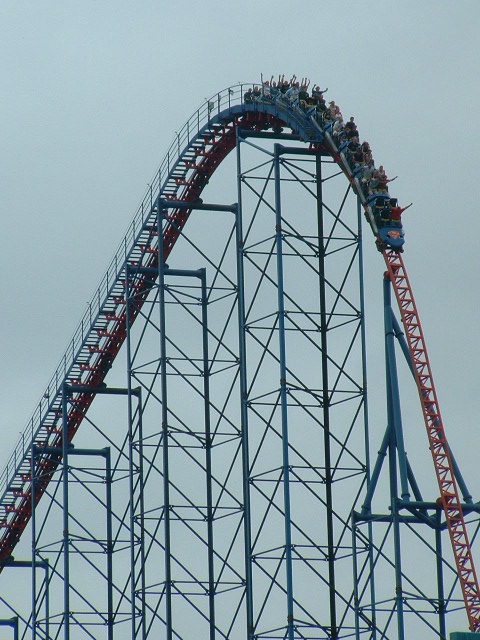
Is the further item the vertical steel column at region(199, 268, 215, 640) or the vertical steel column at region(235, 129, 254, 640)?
the vertical steel column at region(199, 268, 215, 640)

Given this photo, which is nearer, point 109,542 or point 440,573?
point 440,573

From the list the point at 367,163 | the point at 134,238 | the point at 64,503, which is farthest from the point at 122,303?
the point at 367,163

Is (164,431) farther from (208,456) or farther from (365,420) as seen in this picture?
(365,420)

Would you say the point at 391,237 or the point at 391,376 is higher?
the point at 391,237

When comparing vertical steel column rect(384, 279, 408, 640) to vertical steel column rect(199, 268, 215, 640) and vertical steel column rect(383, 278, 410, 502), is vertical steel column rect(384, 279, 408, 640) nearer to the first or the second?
vertical steel column rect(383, 278, 410, 502)

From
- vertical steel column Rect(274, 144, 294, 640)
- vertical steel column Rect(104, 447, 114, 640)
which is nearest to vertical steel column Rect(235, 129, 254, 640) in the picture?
vertical steel column Rect(274, 144, 294, 640)

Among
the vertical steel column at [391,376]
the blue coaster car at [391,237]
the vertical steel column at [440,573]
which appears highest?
the blue coaster car at [391,237]

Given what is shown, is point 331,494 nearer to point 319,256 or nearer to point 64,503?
point 319,256

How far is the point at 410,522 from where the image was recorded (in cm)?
4891

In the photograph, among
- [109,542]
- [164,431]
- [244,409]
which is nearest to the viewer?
[244,409]

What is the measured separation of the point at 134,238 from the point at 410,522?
12.8 metres

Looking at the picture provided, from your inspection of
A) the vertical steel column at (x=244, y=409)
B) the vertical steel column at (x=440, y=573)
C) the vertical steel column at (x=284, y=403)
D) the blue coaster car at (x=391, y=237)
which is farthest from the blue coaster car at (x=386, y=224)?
the vertical steel column at (x=440, y=573)

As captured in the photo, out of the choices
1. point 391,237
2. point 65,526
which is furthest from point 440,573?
point 65,526

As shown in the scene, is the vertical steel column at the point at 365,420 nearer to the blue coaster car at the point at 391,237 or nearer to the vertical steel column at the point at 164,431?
the blue coaster car at the point at 391,237
